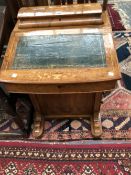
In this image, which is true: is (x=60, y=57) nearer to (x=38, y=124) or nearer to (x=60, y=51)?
(x=60, y=51)

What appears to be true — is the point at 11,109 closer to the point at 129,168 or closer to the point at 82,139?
the point at 82,139

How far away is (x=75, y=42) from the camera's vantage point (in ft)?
3.91

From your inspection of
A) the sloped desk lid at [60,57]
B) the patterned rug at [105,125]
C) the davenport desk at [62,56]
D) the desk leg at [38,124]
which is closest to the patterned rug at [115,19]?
the patterned rug at [105,125]

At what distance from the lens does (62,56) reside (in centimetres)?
113

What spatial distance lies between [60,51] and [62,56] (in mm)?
43

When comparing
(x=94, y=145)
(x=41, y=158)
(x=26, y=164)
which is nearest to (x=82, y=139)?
(x=94, y=145)

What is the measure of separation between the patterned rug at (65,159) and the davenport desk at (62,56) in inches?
12.7

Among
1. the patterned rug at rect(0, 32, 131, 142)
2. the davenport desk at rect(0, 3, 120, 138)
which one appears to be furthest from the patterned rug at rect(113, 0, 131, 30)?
the davenport desk at rect(0, 3, 120, 138)

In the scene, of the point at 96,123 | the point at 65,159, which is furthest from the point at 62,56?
the point at 65,159

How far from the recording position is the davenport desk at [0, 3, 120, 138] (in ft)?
3.38

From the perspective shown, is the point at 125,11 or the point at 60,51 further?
the point at 125,11

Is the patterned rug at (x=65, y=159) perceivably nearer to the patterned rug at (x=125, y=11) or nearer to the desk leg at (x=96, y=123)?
the desk leg at (x=96, y=123)

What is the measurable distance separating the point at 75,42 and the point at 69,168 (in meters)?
0.82

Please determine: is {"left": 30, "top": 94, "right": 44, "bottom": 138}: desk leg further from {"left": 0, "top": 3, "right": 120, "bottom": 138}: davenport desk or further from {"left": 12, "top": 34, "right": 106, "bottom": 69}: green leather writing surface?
{"left": 12, "top": 34, "right": 106, "bottom": 69}: green leather writing surface
